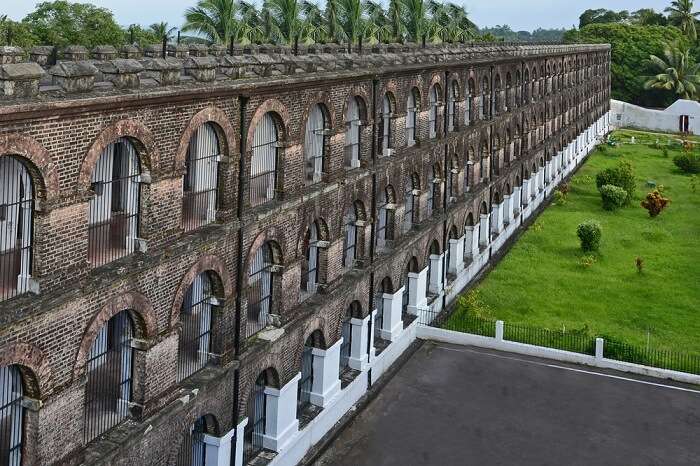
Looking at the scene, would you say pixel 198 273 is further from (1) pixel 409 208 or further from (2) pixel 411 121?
(2) pixel 411 121

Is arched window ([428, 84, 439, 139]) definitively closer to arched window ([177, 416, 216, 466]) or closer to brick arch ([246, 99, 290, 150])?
brick arch ([246, 99, 290, 150])

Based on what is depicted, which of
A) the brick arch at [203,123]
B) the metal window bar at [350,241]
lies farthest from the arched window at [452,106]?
the brick arch at [203,123]

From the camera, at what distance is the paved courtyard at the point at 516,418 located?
28750 mm

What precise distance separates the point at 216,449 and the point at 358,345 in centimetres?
1045

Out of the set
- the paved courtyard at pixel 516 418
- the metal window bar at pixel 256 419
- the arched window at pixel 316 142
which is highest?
the arched window at pixel 316 142

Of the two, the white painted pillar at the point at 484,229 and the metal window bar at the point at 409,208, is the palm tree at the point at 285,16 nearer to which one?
the white painted pillar at the point at 484,229

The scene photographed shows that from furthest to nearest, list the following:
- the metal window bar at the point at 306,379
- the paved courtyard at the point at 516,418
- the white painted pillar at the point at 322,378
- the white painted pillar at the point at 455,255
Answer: the white painted pillar at the point at 455,255 → the metal window bar at the point at 306,379 → the white painted pillar at the point at 322,378 → the paved courtyard at the point at 516,418

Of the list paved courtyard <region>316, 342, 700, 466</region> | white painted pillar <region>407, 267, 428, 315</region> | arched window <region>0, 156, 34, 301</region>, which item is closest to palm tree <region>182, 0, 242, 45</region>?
white painted pillar <region>407, 267, 428, 315</region>

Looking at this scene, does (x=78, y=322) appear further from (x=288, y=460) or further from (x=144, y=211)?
(x=288, y=460)

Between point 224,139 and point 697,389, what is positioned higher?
point 224,139

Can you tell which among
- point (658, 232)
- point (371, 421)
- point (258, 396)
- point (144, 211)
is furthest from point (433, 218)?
point (658, 232)

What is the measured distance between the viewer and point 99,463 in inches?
713

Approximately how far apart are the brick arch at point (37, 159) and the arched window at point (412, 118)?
75.8 feet

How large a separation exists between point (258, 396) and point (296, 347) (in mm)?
1998
